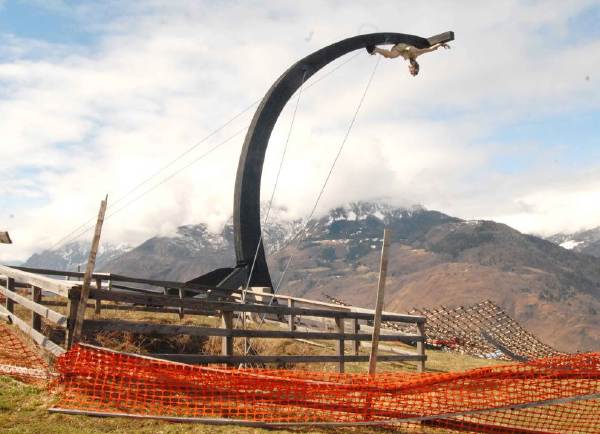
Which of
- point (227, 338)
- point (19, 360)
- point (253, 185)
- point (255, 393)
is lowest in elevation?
point (255, 393)

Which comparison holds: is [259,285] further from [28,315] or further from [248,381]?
[248,381]

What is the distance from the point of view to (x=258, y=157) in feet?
64.2

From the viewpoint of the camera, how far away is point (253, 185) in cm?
1944

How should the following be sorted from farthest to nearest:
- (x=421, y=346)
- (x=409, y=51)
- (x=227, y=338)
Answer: (x=409, y=51), (x=421, y=346), (x=227, y=338)

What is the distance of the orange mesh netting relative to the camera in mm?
8508

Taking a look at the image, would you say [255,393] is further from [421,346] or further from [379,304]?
[421,346]

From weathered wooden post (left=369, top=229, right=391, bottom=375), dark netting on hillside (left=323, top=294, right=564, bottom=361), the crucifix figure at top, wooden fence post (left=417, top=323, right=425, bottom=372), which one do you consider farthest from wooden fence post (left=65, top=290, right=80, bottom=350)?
the crucifix figure at top

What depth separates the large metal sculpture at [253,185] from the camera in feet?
62.8

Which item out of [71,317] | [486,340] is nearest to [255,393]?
[71,317]

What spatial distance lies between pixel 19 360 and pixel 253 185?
11.1m

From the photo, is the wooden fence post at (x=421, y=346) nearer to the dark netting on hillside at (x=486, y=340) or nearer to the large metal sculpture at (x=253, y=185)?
the large metal sculpture at (x=253, y=185)

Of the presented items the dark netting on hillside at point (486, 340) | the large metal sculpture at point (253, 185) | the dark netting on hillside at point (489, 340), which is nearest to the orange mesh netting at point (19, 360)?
the large metal sculpture at point (253, 185)

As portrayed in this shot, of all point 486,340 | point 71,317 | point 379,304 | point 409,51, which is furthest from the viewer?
point 486,340

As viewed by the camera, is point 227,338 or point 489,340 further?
point 489,340
